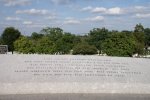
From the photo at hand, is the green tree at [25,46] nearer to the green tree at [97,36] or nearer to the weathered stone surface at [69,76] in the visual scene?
the green tree at [97,36]

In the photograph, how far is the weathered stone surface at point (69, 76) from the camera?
1172cm

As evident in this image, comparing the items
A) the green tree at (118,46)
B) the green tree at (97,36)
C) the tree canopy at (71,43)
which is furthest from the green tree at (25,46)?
the green tree at (97,36)

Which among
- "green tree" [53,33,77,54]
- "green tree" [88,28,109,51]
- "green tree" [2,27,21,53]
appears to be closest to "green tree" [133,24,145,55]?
"green tree" [88,28,109,51]

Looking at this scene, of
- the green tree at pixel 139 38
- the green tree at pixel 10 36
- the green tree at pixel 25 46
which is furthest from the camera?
the green tree at pixel 10 36

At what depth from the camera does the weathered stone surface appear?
38.4 feet

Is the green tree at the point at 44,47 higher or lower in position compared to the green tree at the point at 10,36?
lower

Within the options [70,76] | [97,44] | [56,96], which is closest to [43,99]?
[56,96]

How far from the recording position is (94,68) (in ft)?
41.1

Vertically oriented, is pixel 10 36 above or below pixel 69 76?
above

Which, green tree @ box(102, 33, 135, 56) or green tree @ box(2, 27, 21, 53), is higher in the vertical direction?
green tree @ box(2, 27, 21, 53)

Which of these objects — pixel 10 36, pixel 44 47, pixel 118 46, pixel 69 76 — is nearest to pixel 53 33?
pixel 44 47

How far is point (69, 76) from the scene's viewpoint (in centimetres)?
1205

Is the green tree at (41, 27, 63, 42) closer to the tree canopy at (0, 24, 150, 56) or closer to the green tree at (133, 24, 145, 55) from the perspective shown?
the tree canopy at (0, 24, 150, 56)

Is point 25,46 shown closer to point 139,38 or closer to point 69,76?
point 139,38
